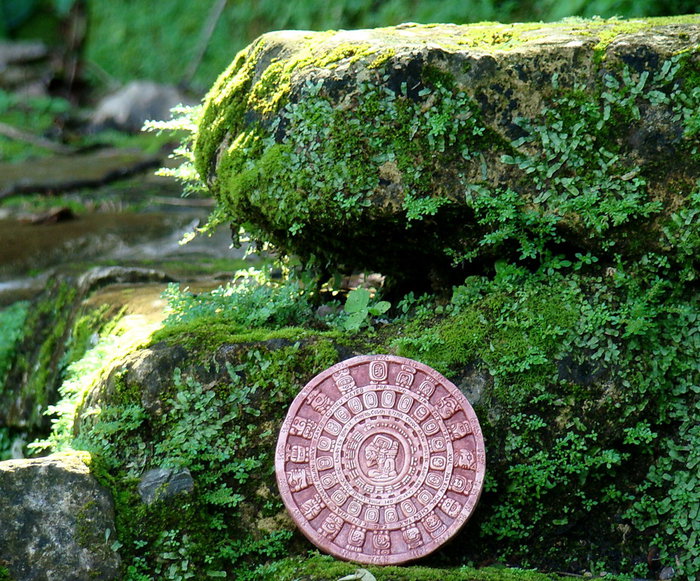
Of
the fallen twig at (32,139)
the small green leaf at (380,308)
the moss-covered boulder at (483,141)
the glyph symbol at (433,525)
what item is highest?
the moss-covered boulder at (483,141)

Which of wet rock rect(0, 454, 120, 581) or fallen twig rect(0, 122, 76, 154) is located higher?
wet rock rect(0, 454, 120, 581)

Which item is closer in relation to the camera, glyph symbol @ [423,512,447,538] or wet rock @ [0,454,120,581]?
wet rock @ [0,454,120,581]

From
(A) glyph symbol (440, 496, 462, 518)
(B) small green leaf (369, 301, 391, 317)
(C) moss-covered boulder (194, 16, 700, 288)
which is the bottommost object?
(A) glyph symbol (440, 496, 462, 518)

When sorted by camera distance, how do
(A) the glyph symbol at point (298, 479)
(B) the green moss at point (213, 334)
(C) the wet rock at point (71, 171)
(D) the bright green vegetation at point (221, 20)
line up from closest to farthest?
(A) the glyph symbol at point (298, 479) → (B) the green moss at point (213, 334) → (C) the wet rock at point (71, 171) → (D) the bright green vegetation at point (221, 20)

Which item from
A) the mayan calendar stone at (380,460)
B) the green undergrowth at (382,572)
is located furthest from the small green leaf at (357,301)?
the green undergrowth at (382,572)

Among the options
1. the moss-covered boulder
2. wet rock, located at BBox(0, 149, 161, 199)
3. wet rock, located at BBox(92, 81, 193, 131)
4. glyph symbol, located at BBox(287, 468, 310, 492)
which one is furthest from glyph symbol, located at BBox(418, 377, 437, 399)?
wet rock, located at BBox(92, 81, 193, 131)

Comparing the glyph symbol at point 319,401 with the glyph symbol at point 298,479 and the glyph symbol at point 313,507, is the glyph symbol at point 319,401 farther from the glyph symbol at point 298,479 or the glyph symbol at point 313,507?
the glyph symbol at point 313,507

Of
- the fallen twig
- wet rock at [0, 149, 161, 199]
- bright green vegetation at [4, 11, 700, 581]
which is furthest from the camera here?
the fallen twig

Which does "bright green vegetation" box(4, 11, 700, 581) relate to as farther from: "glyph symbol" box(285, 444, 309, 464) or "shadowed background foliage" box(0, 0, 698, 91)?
"shadowed background foliage" box(0, 0, 698, 91)
